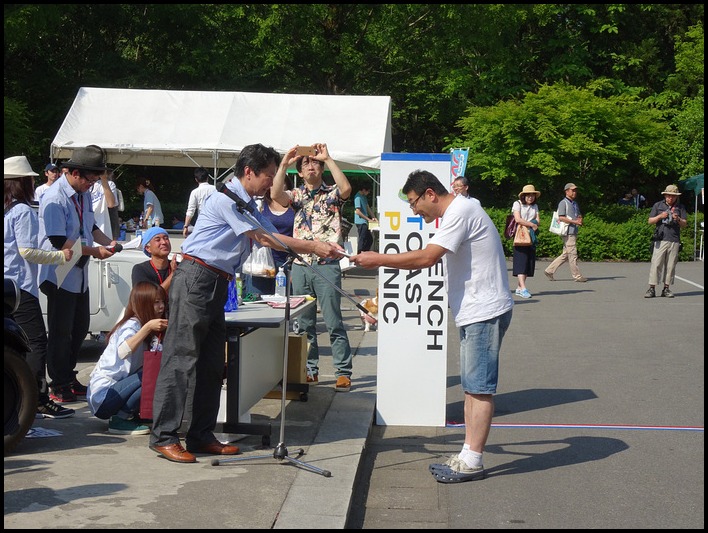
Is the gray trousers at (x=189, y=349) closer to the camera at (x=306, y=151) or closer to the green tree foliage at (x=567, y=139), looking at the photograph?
the camera at (x=306, y=151)

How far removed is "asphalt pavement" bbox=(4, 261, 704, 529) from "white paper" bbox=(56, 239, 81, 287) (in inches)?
39.1

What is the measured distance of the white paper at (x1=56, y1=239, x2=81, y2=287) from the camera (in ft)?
24.1

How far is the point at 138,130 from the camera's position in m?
20.5

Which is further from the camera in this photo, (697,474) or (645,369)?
(645,369)

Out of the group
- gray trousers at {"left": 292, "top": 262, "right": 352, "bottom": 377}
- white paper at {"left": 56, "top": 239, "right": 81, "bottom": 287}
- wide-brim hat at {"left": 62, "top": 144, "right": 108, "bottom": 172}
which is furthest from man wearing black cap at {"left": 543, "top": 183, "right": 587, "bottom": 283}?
white paper at {"left": 56, "top": 239, "right": 81, "bottom": 287}

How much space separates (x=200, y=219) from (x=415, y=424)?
2.54 m

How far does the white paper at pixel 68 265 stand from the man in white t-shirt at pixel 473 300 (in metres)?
2.36

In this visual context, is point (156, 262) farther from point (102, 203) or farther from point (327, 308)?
point (102, 203)

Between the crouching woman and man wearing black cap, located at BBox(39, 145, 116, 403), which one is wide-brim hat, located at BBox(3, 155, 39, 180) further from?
the crouching woman

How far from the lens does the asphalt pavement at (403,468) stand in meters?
5.10

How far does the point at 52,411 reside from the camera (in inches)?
281

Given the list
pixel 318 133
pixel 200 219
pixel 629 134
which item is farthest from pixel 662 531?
pixel 629 134

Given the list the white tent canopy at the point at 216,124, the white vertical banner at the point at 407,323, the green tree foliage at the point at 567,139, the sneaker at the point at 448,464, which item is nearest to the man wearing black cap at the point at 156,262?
the white vertical banner at the point at 407,323

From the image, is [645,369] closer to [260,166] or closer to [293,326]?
[293,326]
